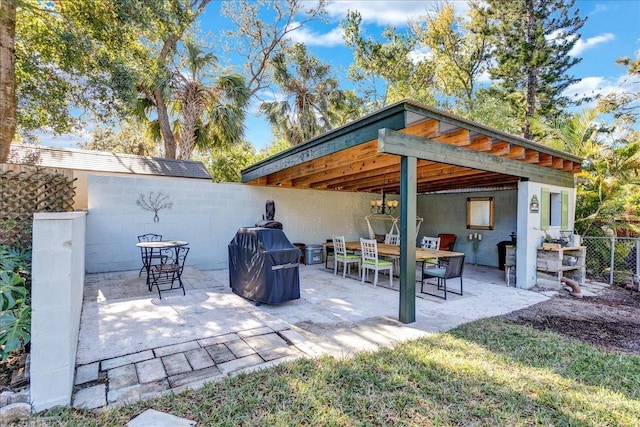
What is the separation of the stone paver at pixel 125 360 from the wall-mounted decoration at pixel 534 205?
22.0 feet

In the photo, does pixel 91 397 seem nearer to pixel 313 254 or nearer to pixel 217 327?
pixel 217 327

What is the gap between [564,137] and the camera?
25.2 feet

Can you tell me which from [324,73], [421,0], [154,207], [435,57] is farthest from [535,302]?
[421,0]

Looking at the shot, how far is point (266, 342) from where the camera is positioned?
3.27 metres

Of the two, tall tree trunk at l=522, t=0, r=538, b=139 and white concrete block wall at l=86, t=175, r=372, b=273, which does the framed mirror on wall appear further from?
white concrete block wall at l=86, t=175, r=372, b=273

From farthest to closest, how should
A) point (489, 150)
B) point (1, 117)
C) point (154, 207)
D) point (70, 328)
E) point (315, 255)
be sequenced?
1. point (315, 255)
2. point (154, 207)
3. point (1, 117)
4. point (489, 150)
5. point (70, 328)

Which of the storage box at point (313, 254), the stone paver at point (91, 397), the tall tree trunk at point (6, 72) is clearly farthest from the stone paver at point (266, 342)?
the tall tree trunk at point (6, 72)

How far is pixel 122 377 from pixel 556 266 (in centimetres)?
710

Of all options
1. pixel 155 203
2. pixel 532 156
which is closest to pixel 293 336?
pixel 155 203

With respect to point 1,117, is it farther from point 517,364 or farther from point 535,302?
point 535,302

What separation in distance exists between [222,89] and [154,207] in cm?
505

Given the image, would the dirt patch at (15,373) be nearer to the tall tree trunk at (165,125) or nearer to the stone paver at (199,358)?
the stone paver at (199,358)

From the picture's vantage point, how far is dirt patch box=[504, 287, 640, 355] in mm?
3575

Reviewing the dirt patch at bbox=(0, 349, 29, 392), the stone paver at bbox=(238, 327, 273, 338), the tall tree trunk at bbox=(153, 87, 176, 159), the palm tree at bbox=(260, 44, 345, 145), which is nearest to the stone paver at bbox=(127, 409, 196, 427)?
the dirt patch at bbox=(0, 349, 29, 392)
